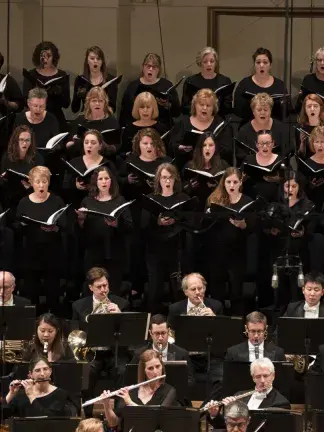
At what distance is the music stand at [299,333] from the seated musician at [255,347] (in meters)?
0.13

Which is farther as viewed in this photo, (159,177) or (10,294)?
(159,177)

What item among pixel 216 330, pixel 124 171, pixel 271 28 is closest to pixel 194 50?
pixel 271 28

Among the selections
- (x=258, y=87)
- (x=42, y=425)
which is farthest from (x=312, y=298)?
(x=258, y=87)

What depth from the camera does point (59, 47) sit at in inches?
508

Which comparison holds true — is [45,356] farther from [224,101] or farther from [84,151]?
[224,101]

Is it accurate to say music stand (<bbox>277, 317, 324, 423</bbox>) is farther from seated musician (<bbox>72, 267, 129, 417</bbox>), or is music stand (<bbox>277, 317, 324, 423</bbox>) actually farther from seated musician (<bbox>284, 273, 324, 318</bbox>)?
seated musician (<bbox>72, 267, 129, 417</bbox>)

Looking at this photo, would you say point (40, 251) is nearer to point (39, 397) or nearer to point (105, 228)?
point (105, 228)

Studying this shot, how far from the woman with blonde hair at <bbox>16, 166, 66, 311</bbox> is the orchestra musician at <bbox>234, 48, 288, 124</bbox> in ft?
6.67

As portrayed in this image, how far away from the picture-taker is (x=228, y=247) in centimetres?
1023

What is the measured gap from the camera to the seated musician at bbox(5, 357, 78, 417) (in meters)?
8.84

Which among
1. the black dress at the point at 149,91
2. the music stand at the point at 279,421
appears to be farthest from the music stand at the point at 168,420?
the black dress at the point at 149,91

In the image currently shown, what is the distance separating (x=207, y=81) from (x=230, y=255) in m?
2.01

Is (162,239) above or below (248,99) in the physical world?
below

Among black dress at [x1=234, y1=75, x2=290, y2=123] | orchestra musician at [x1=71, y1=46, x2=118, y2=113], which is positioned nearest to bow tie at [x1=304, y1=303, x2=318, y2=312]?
black dress at [x1=234, y1=75, x2=290, y2=123]
